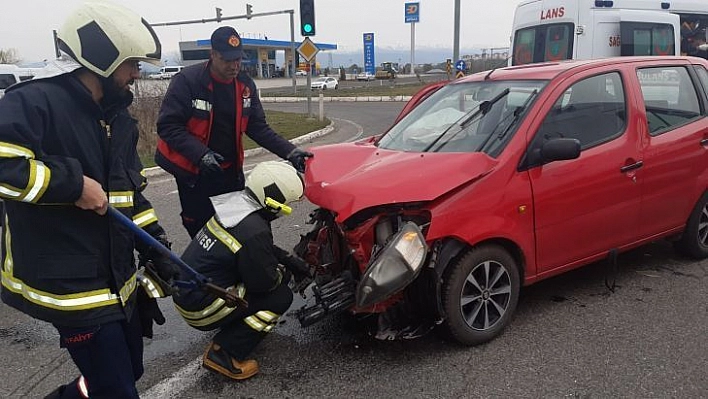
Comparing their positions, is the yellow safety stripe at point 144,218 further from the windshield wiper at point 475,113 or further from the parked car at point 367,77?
the parked car at point 367,77

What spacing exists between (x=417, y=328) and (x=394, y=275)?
0.53m

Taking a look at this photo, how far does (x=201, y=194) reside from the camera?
3824mm

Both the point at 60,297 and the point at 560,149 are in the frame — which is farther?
the point at 560,149

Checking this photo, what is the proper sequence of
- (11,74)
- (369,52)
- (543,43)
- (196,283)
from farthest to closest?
(369,52) < (11,74) < (543,43) < (196,283)

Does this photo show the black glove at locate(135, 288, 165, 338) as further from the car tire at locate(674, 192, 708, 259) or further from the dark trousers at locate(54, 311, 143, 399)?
the car tire at locate(674, 192, 708, 259)

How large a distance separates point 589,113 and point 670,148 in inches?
29.3

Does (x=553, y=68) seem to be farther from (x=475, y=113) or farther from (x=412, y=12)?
(x=412, y=12)

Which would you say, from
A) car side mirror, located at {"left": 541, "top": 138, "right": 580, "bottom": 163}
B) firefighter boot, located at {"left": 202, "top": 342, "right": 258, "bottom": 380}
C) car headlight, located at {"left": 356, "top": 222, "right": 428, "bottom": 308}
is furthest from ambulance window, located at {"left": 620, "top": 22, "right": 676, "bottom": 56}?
firefighter boot, located at {"left": 202, "top": 342, "right": 258, "bottom": 380}

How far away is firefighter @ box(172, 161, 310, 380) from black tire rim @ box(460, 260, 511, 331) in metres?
1.02

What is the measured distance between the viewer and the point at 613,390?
278 centimetres

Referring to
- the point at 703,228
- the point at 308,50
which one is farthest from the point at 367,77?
the point at 703,228

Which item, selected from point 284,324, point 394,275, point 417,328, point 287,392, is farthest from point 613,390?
point 284,324

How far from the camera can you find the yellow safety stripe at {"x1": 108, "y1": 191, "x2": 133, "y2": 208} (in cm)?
204

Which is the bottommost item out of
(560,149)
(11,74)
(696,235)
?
(696,235)
